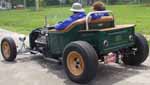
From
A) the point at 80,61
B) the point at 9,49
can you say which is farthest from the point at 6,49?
the point at 80,61

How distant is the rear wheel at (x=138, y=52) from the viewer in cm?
762

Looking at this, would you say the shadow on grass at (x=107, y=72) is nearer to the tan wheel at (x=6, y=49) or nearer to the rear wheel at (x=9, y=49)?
the rear wheel at (x=9, y=49)

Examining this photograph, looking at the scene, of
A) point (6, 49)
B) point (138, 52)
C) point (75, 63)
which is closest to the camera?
point (75, 63)

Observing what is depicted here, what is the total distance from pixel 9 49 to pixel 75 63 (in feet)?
8.56

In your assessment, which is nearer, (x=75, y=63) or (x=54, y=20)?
(x=75, y=63)

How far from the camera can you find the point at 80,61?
21.6 feet

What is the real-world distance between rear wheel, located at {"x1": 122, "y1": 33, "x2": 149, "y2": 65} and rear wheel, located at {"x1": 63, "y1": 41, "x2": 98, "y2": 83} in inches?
58.2

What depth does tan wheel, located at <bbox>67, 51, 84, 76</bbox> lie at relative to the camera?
659cm

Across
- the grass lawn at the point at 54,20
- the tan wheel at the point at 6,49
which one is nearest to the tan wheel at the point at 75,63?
the tan wheel at the point at 6,49

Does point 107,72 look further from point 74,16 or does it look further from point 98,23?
point 74,16

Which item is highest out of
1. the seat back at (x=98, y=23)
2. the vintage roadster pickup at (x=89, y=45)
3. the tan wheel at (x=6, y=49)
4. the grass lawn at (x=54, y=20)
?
the seat back at (x=98, y=23)

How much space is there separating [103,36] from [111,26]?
0.73m

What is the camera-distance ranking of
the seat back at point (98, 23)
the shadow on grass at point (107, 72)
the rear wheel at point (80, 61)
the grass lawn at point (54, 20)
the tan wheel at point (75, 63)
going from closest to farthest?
the rear wheel at point (80, 61) < the tan wheel at point (75, 63) < the shadow on grass at point (107, 72) < the seat back at point (98, 23) < the grass lawn at point (54, 20)

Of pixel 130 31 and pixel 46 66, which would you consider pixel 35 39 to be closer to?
pixel 46 66
